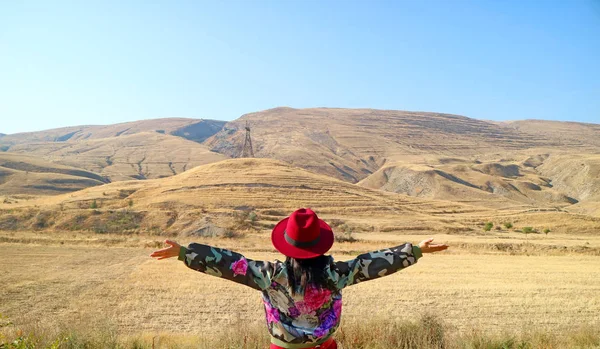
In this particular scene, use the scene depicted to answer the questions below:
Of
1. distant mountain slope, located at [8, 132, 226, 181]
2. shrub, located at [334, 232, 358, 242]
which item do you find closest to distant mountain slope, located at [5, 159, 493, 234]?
shrub, located at [334, 232, 358, 242]

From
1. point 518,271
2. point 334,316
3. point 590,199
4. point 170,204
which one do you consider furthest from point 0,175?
point 590,199

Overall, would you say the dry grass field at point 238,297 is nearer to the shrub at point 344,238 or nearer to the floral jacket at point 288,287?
the floral jacket at point 288,287

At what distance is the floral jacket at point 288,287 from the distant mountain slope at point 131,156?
131948 millimetres

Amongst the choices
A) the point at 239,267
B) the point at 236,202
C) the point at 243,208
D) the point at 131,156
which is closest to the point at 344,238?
the point at 243,208

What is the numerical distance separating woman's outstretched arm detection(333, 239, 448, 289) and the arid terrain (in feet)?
11.5

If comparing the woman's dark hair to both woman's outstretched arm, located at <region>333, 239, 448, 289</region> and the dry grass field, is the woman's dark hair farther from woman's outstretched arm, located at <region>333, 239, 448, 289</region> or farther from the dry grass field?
the dry grass field

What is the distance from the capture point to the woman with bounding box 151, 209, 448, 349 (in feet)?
11.3

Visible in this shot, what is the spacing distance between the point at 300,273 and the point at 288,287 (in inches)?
6.8

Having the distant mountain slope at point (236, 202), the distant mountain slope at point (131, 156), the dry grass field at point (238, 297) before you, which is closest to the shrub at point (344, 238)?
the distant mountain slope at point (236, 202)

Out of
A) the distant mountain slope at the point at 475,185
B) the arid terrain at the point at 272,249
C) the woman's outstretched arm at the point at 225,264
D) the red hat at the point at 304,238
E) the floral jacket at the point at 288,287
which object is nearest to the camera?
the red hat at the point at 304,238

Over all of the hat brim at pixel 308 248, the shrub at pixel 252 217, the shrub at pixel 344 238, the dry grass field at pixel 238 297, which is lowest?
the shrub at pixel 344 238

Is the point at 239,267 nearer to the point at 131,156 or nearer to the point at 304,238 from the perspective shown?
the point at 304,238

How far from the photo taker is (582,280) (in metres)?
20.4

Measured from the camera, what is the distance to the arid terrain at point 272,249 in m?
14.0
